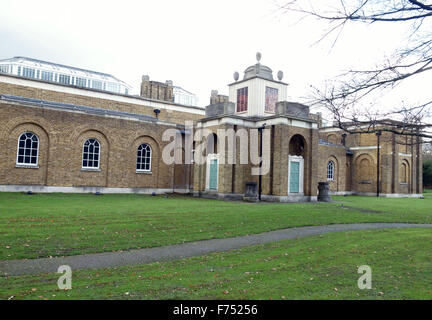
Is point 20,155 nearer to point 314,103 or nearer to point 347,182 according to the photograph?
point 314,103

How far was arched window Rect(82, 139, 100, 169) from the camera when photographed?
22.6 m

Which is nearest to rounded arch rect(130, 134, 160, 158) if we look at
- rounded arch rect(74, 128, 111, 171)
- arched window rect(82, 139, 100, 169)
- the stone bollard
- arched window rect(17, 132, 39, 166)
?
rounded arch rect(74, 128, 111, 171)

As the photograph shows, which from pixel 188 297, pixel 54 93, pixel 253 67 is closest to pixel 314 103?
pixel 188 297

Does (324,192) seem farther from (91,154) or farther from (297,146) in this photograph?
(91,154)

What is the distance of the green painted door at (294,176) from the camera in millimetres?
23641

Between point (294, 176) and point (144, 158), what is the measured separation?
1106 centimetres

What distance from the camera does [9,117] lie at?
769 inches

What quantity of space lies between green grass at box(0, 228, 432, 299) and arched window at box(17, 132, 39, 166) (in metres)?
16.8

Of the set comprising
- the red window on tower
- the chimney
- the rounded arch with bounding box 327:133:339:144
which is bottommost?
the rounded arch with bounding box 327:133:339:144

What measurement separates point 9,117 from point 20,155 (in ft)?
7.43

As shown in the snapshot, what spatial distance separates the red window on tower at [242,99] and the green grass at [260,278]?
61.8 ft

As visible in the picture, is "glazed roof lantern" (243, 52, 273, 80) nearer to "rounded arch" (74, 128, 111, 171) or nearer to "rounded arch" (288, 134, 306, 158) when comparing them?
"rounded arch" (288, 134, 306, 158)

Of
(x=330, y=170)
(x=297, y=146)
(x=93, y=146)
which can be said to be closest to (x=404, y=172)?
(x=330, y=170)
